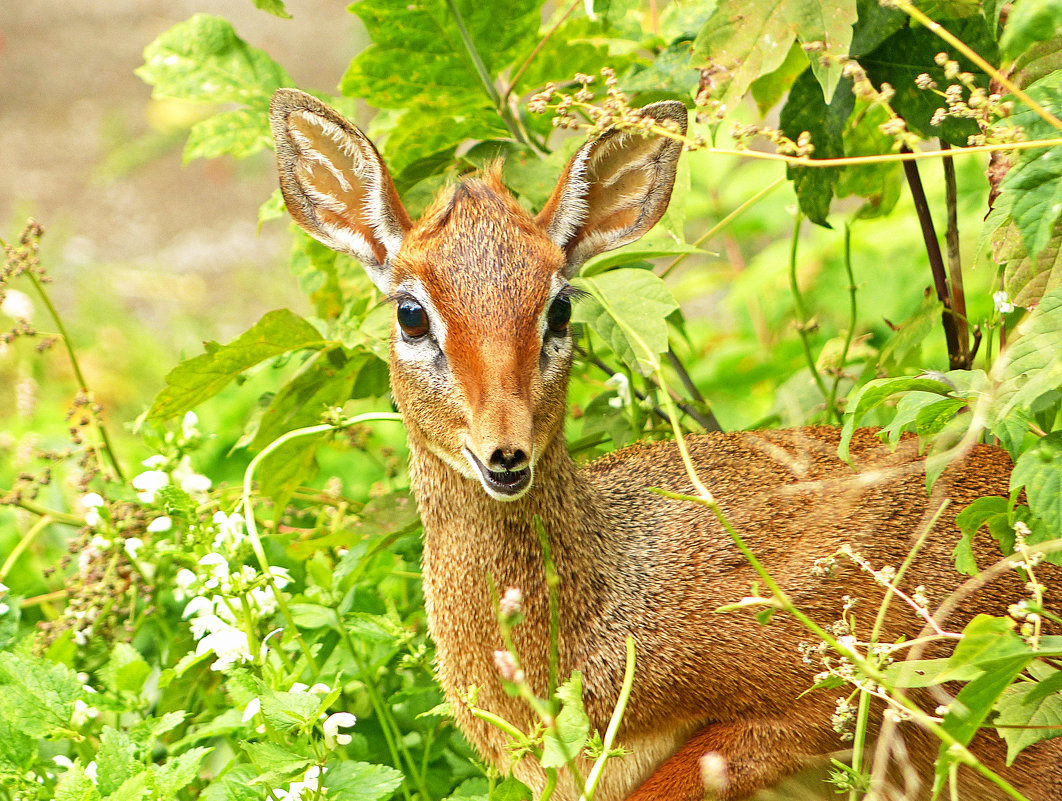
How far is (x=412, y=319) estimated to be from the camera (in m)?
2.57

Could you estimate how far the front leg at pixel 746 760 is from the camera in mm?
2535

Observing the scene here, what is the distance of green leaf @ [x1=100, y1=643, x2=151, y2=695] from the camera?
2.71m

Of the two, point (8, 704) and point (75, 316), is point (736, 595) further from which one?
point (75, 316)

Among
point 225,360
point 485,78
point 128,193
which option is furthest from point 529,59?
point 128,193

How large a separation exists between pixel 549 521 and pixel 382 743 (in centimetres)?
81

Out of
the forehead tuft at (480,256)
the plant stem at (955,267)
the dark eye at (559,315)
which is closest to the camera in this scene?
the forehead tuft at (480,256)

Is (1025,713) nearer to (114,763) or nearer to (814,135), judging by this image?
(814,135)

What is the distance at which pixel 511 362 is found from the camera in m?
2.38

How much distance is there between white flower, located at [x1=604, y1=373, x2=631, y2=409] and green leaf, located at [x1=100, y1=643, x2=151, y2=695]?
146cm

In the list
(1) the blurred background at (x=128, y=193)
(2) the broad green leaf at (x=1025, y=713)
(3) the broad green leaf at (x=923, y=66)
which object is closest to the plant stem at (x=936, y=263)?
(3) the broad green leaf at (x=923, y=66)

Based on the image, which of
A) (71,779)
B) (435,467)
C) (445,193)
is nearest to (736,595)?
(435,467)

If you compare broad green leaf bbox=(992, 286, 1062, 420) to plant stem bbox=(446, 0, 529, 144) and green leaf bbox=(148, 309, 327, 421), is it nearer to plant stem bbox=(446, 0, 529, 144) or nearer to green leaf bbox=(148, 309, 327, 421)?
plant stem bbox=(446, 0, 529, 144)

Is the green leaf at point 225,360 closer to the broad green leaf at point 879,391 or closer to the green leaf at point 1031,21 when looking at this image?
the broad green leaf at point 879,391

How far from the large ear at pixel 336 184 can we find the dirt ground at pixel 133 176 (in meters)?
3.72
